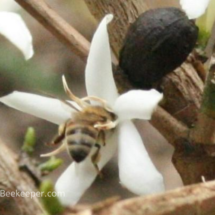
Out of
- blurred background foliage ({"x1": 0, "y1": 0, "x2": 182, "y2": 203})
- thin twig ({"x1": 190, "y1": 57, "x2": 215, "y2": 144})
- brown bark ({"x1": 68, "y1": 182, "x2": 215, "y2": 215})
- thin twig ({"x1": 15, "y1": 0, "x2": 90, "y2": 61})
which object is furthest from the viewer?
blurred background foliage ({"x1": 0, "y1": 0, "x2": 182, "y2": 203})

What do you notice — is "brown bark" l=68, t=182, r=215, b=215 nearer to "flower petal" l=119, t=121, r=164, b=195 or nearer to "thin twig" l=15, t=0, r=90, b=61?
"flower petal" l=119, t=121, r=164, b=195

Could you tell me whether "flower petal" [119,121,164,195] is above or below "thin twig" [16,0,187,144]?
below

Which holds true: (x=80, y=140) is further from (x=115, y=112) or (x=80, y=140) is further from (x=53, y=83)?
(x=53, y=83)

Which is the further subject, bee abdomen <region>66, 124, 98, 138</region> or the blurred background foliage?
the blurred background foliage

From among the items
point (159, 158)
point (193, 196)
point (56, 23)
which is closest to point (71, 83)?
point (159, 158)

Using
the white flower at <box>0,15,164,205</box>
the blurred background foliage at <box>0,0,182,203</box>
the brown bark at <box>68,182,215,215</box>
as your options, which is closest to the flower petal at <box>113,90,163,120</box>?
the white flower at <box>0,15,164,205</box>

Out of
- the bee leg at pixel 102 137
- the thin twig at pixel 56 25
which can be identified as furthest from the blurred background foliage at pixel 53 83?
the bee leg at pixel 102 137

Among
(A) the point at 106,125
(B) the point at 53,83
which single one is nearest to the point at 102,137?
(A) the point at 106,125
